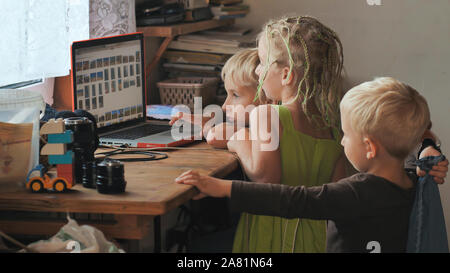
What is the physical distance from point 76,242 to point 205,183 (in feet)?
1.02

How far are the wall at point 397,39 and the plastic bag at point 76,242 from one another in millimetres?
1948

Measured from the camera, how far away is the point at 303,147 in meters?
1.62

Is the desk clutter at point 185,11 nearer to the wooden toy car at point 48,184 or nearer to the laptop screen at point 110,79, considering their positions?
the laptop screen at point 110,79

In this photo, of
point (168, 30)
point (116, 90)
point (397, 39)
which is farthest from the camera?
point (397, 39)

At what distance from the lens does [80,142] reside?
4.63ft

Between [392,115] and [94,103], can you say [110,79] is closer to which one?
[94,103]

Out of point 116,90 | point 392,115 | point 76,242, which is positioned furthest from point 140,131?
point 392,115

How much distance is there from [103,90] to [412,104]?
0.97 metres

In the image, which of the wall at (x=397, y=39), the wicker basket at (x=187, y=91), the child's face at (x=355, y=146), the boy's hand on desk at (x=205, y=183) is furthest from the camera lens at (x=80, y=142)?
the wall at (x=397, y=39)

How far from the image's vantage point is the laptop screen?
1786mm

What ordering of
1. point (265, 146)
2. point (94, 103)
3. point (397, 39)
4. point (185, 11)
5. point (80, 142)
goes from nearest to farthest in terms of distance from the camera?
point (80, 142)
point (265, 146)
point (94, 103)
point (185, 11)
point (397, 39)

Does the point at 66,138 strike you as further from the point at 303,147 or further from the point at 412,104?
the point at 412,104
